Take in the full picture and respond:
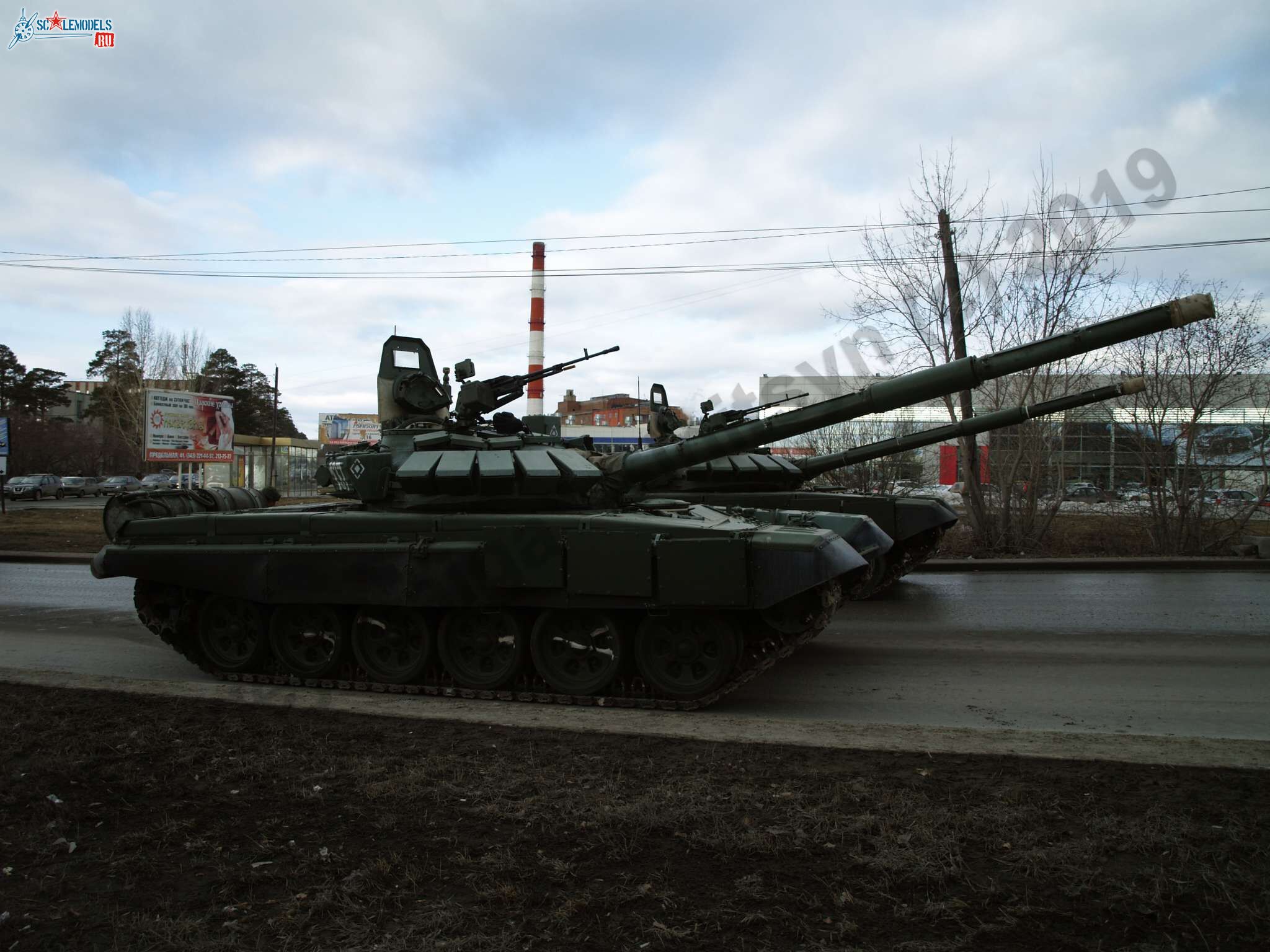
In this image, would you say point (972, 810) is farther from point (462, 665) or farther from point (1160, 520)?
point (1160, 520)

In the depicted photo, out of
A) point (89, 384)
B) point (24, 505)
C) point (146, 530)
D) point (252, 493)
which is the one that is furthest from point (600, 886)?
point (89, 384)

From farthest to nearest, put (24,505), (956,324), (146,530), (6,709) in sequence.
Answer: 1. (24,505)
2. (956,324)
3. (146,530)
4. (6,709)

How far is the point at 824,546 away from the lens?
6.77 meters

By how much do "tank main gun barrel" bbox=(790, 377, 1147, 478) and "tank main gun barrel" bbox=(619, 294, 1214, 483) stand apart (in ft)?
10.7

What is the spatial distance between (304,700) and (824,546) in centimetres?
370

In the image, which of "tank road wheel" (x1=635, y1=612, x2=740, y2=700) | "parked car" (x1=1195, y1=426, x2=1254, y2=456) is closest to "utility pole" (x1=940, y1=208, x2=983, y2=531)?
"parked car" (x1=1195, y1=426, x2=1254, y2=456)

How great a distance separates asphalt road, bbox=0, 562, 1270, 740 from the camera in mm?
6828

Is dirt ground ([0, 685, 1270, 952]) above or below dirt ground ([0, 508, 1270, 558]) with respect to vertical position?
below

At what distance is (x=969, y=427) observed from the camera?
509 inches

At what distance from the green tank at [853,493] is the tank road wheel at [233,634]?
15.9ft

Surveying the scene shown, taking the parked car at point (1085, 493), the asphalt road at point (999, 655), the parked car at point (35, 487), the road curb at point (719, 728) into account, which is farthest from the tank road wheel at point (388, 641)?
the parked car at point (35, 487)

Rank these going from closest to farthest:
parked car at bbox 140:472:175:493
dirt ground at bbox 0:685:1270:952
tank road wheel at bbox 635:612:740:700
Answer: dirt ground at bbox 0:685:1270:952
tank road wheel at bbox 635:612:740:700
parked car at bbox 140:472:175:493

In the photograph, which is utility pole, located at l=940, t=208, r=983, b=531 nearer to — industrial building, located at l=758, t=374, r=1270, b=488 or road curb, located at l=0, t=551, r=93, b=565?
industrial building, located at l=758, t=374, r=1270, b=488

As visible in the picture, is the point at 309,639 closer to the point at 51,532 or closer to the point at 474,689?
the point at 474,689
